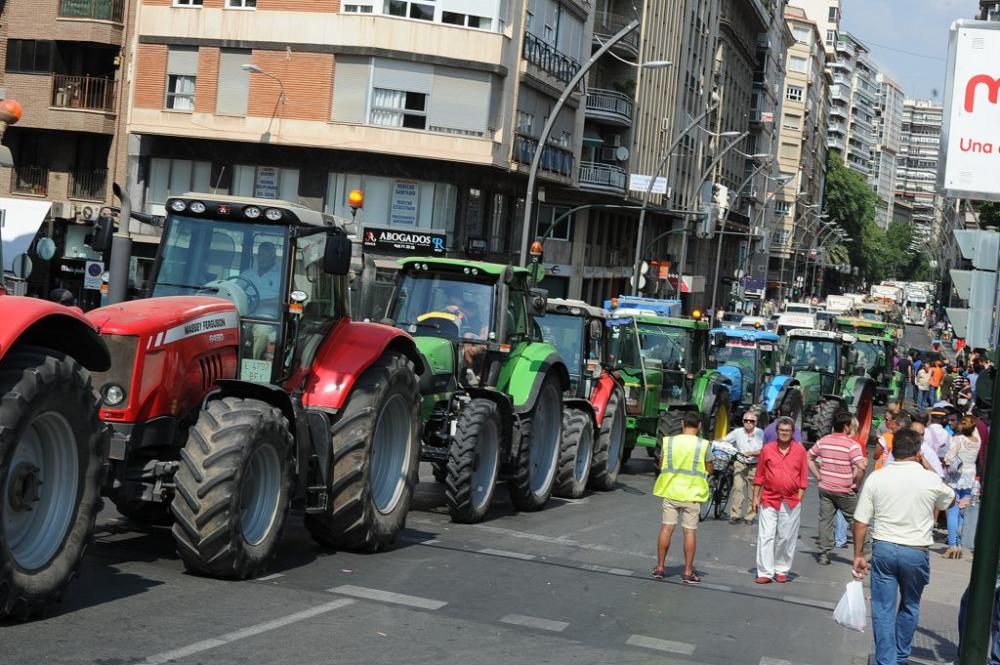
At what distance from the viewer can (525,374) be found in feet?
55.2

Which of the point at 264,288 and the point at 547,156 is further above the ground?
the point at 547,156

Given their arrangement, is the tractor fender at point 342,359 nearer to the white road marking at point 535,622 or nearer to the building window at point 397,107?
the white road marking at point 535,622

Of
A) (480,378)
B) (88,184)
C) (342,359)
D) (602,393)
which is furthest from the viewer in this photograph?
(88,184)

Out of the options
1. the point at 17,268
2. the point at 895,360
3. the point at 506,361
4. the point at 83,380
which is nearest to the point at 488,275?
the point at 506,361

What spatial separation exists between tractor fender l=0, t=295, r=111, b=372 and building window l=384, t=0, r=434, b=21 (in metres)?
28.5

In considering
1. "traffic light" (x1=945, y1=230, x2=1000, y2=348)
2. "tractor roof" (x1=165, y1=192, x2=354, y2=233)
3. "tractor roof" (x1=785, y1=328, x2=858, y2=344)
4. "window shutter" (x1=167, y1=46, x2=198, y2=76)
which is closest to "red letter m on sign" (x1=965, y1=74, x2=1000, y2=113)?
"traffic light" (x1=945, y1=230, x2=1000, y2=348)

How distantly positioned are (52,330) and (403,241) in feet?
95.4

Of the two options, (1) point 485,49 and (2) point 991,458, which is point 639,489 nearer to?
(2) point 991,458

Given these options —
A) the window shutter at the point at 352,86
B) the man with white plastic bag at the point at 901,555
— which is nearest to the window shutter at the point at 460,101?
the window shutter at the point at 352,86

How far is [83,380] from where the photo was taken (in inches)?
338

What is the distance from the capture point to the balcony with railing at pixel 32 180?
133 ft

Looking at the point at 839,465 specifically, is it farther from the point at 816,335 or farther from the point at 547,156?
the point at 547,156

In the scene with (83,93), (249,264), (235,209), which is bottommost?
(249,264)

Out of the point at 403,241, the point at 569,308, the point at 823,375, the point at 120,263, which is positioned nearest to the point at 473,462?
the point at 120,263
